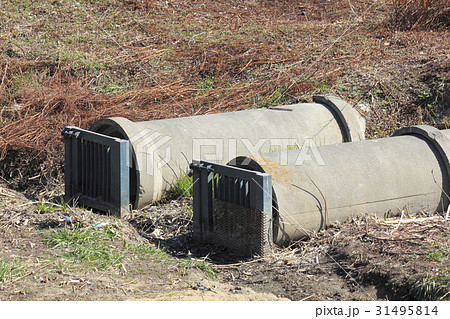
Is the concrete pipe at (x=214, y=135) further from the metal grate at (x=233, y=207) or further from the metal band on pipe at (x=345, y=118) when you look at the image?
the metal grate at (x=233, y=207)

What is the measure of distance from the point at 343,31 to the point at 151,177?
6620 mm

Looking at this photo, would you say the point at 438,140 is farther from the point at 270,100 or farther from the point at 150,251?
the point at 270,100

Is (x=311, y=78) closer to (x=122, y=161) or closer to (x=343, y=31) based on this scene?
(x=343, y=31)

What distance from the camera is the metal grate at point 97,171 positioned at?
6.16 meters

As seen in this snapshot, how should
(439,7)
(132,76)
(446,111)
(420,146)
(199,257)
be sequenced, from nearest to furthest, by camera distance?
(199,257) → (420,146) → (446,111) → (132,76) → (439,7)

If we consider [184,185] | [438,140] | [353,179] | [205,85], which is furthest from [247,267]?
[205,85]

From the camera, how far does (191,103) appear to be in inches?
362

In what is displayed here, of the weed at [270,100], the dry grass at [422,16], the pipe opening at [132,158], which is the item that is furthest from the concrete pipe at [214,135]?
the dry grass at [422,16]

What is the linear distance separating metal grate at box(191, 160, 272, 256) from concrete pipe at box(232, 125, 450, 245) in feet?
0.57

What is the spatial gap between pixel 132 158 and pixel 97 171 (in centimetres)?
48

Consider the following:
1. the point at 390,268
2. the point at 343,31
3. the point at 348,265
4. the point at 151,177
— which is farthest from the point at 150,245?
the point at 343,31

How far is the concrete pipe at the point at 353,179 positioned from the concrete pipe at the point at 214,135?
109 cm

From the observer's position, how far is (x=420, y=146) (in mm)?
5969

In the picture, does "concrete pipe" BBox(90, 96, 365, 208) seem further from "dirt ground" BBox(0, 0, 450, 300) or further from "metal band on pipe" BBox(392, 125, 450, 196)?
"metal band on pipe" BBox(392, 125, 450, 196)
